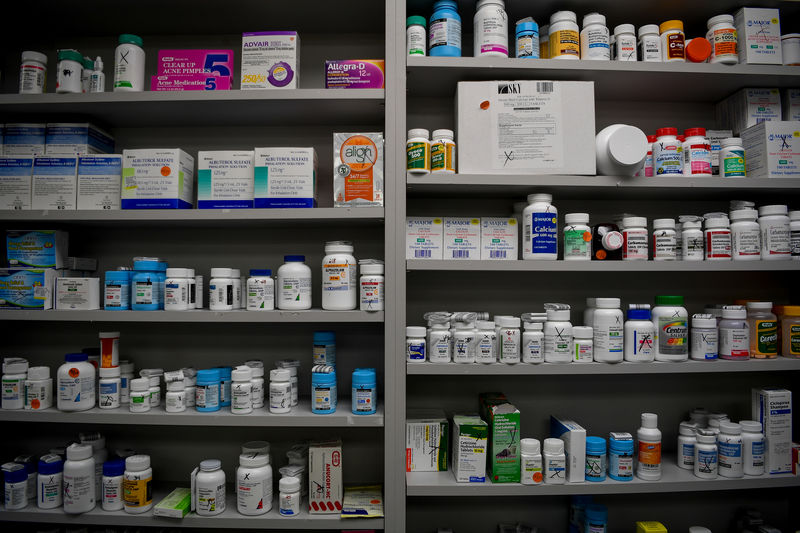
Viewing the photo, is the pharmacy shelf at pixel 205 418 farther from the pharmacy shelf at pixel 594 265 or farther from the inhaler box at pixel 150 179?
the inhaler box at pixel 150 179

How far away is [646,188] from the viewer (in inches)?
61.7

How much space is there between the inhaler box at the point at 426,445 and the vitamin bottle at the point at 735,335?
43.6 inches

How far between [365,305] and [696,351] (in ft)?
4.13

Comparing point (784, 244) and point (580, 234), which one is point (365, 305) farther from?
point (784, 244)

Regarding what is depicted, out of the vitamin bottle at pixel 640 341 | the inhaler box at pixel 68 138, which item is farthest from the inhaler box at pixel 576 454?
the inhaler box at pixel 68 138

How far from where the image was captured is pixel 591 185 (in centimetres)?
153

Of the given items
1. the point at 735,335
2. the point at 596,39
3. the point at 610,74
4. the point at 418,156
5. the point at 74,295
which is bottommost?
the point at 735,335

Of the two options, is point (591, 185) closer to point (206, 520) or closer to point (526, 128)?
point (526, 128)

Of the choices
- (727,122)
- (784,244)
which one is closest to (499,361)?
(784,244)

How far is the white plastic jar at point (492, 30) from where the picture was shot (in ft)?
5.07

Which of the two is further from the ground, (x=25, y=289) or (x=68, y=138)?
(x=68, y=138)

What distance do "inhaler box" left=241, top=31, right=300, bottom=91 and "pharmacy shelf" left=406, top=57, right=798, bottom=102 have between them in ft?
1.50

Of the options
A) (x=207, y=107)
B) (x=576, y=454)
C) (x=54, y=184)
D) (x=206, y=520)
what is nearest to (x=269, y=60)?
(x=207, y=107)

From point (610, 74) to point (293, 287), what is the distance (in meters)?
1.46
